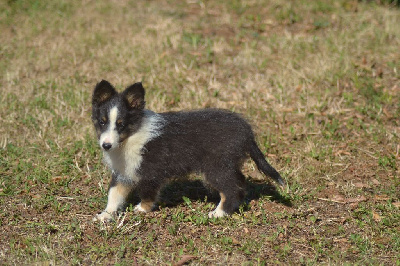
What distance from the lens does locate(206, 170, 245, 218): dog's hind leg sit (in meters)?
5.79

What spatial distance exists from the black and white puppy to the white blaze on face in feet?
0.39

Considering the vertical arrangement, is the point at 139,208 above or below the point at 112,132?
below

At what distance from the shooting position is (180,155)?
582 centimetres

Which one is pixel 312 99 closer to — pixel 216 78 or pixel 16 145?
pixel 216 78

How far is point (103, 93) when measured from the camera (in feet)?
18.6

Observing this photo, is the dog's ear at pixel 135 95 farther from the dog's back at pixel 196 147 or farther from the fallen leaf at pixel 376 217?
the fallen leaf at pixel 376 217

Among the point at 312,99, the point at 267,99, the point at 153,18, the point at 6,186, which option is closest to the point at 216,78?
the point at 267,99

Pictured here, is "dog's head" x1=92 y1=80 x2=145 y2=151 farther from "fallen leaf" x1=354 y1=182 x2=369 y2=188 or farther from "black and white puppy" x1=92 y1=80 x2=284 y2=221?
"fallen leaf" x1=354 y1=182 x2=369 y2=188

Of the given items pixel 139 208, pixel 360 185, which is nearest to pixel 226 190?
pixel 139 208

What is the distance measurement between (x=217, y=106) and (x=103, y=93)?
3.27 metres

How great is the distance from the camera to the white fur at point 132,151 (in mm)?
5738

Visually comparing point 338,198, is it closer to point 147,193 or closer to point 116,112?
point 147,193

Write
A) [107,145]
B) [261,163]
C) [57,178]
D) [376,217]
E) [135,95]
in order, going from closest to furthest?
1. [107,145]
2. [135,95]
3. [376,217]
4. [261,163]
5. [57,178]

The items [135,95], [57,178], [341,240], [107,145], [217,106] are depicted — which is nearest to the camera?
[107,145]
